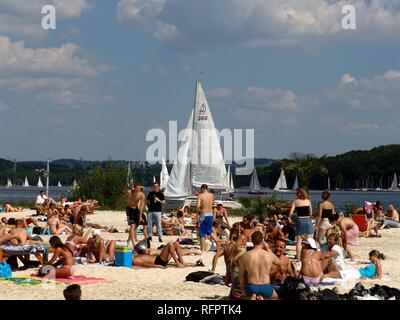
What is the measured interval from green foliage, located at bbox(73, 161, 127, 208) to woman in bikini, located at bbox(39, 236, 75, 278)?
86.1 feet

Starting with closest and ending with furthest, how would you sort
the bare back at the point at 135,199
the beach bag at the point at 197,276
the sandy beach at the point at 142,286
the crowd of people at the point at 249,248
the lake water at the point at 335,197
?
the crowd of people at the point at 249,248
the sandy beach at the point at 142,286
the beach bag at the point at 197,276
the bare back at the point at 135,199
the lake water at the point at 335,197

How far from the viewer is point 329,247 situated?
13945mm

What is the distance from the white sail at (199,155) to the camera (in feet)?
131

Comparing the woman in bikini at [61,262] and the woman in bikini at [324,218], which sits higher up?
the woman in bikini at [324,218]

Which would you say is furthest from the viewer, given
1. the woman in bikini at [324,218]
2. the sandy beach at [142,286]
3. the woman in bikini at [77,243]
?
the woman in bikini at [324,218]

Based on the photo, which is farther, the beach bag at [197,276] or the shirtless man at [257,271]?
the beach bag at [197,276]

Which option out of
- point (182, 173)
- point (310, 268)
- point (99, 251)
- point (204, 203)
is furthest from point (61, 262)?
point (182, 173)

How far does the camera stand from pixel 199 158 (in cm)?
3994

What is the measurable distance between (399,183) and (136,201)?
416ft

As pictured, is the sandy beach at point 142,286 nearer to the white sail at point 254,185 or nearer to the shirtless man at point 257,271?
the shirtless man at point 257,271

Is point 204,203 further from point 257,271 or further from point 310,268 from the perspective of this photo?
point 257,271

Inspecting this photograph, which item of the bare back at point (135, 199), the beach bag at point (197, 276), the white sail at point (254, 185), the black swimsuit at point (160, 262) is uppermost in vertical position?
the white sail at point (254, 185)

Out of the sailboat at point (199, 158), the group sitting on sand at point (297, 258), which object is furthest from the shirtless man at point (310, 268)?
the sailboat at point (199, 158)
